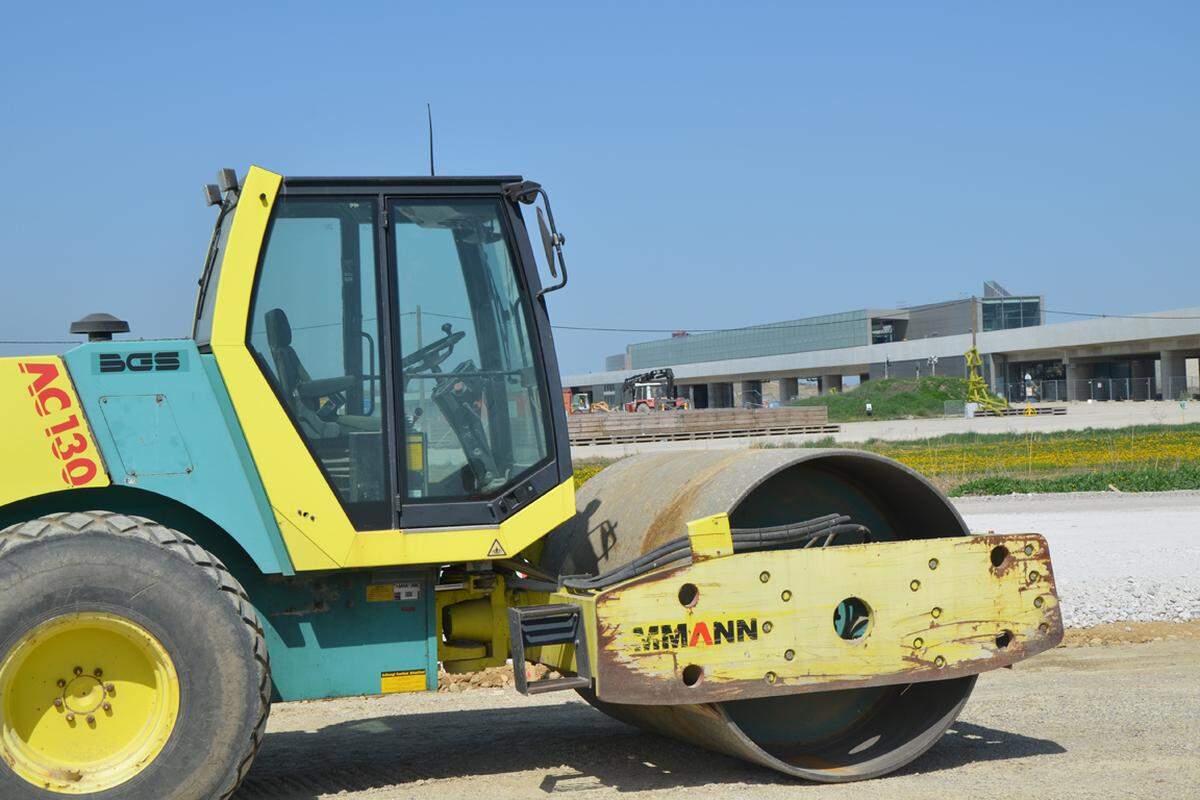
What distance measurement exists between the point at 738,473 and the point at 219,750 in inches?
98.4

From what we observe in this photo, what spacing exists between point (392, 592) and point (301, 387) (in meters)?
0.95

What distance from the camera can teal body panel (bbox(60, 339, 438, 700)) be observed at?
5086mm

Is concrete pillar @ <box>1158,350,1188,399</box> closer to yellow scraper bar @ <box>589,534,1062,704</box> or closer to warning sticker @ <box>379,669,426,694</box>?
yellow scraper bar @ <box>589,534,1062,704</box>

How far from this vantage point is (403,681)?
18.0ft

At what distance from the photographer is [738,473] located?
5.94 metres

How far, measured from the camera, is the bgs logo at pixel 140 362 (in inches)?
202

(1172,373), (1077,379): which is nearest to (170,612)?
(1172,373)

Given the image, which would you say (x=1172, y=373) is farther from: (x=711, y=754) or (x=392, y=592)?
(x=392, y=592)

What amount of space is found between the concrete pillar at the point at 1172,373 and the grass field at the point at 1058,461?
25250 millimetres

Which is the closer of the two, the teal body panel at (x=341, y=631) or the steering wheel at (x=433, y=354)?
the teal body panel at (x=341, y=631)

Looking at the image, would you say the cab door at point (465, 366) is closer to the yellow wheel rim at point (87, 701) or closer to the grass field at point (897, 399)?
the yellow wheel rim at point (87, 701)

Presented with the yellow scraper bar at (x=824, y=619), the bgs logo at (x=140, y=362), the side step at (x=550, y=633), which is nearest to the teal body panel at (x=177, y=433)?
the bgs logo at (x=140, y=362)

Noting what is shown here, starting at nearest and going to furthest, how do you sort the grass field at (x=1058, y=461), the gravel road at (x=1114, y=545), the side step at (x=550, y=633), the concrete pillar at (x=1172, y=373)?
the side step at (x=550, y=633), the gravel road at (x=1114, y=545), the grass field at (x=1058, y=461), the concrete pillar at (x=1172, y=373)

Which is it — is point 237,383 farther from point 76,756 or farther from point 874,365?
point 874,365
